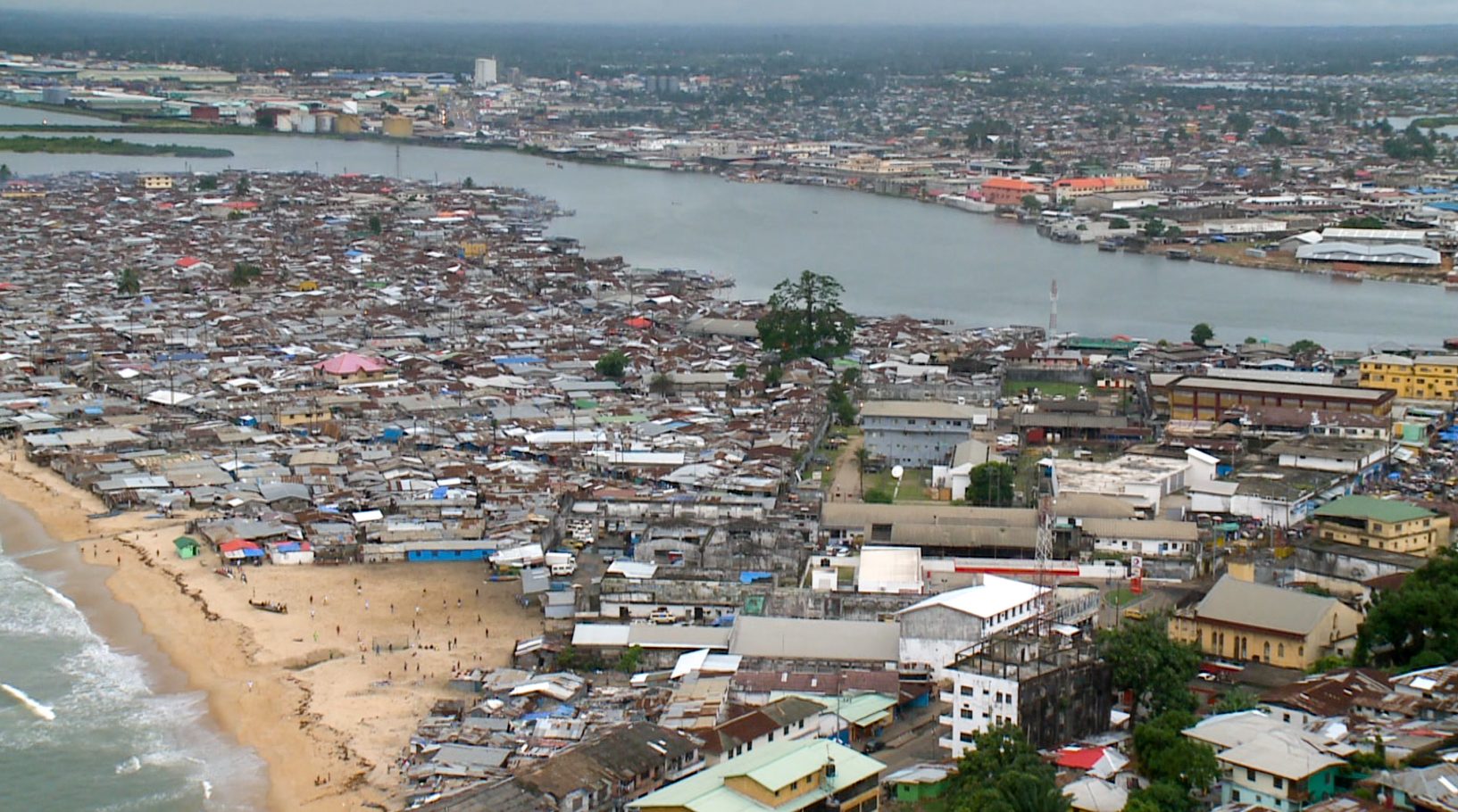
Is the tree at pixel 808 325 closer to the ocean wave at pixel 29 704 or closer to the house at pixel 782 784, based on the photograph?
the ocean wave at pixel 29 704

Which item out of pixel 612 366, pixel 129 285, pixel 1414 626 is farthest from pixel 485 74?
pixel 1414 626

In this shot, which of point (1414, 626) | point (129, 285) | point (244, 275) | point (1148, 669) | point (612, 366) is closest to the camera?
point (1148, 669)

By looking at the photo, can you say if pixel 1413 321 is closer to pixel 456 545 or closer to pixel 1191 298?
pixel 1191 298

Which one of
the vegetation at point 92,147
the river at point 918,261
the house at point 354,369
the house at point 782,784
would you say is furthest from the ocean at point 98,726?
the vegetation at point 92,147

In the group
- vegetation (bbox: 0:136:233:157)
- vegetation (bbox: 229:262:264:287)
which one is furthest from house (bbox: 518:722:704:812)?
vegetation (bbox: 0:136:233:157)

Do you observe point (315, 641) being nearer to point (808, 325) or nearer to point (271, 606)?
point (271, 606)
